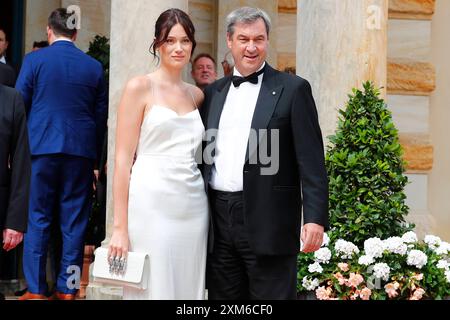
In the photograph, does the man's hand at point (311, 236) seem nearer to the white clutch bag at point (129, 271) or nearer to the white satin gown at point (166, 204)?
the white satin gown at point (166, 204)

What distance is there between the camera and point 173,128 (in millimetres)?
5391

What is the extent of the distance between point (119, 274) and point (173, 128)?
0.77 m

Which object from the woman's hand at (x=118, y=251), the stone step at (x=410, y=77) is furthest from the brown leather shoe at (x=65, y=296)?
the stone step at (x=410, y=77)

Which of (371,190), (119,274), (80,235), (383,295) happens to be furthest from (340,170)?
(119,274)

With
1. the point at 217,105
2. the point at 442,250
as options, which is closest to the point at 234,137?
the point at 217,105

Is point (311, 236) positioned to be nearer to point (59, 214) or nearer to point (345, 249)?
point (345, 249)

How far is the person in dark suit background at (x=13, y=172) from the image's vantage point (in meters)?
6.20

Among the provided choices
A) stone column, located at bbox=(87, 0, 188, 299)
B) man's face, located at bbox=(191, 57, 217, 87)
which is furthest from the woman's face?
man's face, located at bbox=(191, 57, 217, 87)

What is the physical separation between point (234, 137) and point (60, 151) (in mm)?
3285

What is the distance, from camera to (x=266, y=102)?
5449 mm

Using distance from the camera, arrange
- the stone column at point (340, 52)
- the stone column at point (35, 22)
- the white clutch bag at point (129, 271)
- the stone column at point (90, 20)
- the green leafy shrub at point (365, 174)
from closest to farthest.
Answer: the white clutch bag at point (129, 271)
the green leafy shrub at point (365, 174)
the stone column at point (340, 52)
the stone column at point (90, 20)
the stone column at point (35, 22)

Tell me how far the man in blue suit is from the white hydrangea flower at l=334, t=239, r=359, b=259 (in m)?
2.19

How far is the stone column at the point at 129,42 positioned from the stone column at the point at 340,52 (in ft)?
3.74

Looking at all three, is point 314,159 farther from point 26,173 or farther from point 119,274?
point 26,173
